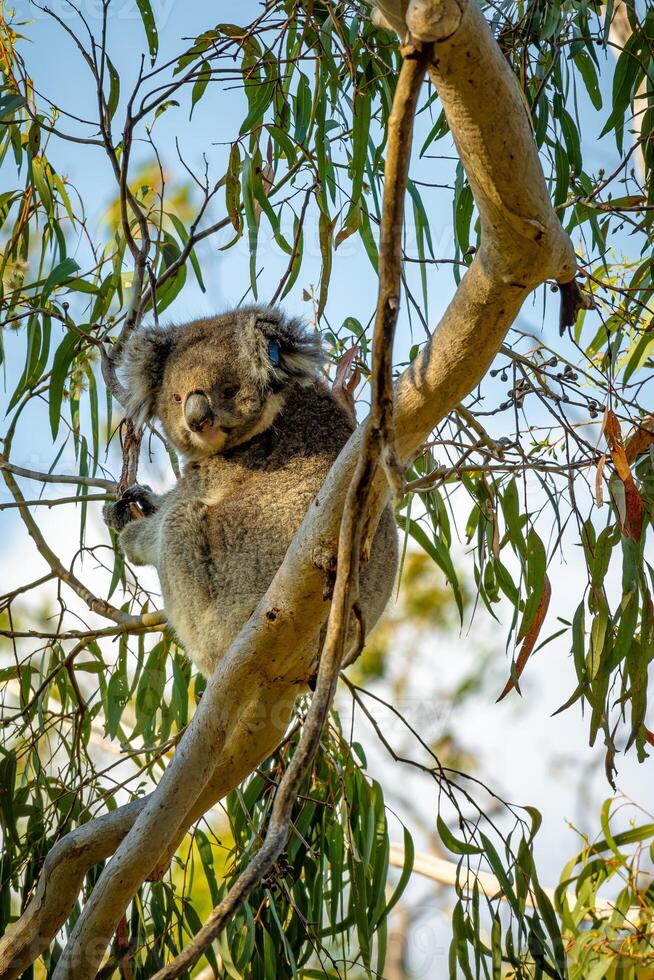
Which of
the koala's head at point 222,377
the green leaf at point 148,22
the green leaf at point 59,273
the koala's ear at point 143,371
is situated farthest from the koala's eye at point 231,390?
the green leaf at point 148,22

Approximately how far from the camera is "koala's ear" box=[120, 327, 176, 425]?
2777mm

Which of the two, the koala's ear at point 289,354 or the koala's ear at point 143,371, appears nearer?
the koala's ear at point 289,354

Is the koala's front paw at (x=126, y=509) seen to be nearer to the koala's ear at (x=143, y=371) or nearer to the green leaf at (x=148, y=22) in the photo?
the koala's ear at (x=143, y=371)

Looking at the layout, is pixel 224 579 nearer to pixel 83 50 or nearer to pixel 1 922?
pixel 1 922

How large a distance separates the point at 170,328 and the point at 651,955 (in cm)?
218

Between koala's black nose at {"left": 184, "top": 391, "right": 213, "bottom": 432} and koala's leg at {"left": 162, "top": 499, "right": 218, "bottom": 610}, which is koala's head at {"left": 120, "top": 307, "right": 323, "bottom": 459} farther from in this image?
koala's leg at {"left": 162, "top": 499, "right": 218, "bottom": 610}

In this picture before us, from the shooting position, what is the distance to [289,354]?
2.63 m

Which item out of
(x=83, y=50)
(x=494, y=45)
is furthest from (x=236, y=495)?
(x=494, y=45)

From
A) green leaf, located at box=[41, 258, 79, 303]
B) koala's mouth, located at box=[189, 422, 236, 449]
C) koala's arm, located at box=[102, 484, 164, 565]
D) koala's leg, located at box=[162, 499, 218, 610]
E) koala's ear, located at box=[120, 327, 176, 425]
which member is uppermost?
koala's ear, located at box=[120, 327, 176, 425]

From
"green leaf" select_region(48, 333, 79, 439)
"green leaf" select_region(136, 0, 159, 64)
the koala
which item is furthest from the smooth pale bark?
"green leaf" select_region(136, 0, 159, 64)

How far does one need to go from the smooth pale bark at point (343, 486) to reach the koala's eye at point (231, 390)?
0.95m

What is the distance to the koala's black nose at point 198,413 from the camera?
2.57 metres

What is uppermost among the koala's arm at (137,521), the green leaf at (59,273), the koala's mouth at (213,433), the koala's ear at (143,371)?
the koala's ear at (143,371)

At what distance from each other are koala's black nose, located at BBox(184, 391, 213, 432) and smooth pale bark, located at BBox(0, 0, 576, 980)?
34.0 inches
